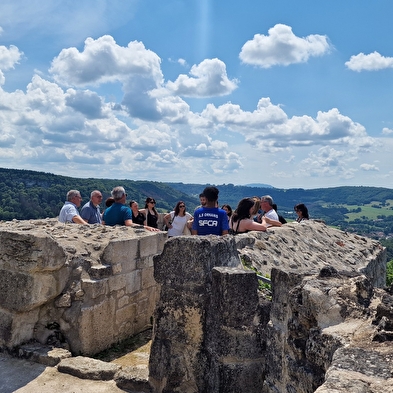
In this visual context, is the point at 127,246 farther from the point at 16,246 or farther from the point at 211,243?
the point at 211,243

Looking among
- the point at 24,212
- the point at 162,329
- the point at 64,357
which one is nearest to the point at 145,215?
the point at 64,357

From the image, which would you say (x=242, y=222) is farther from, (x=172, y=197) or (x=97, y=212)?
(x=172, y=197)

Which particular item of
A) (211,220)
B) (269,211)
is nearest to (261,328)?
(211,220)

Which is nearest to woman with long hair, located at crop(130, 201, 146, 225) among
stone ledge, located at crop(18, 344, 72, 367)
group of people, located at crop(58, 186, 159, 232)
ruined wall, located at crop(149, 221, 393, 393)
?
group of people, located at crop(58, 186, 159, 232)

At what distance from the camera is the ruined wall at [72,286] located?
5441mm

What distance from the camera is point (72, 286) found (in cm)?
584

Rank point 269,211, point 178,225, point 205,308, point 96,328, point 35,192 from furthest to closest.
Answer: point 35,192 < point 269,211 < point 178,225 < point 96,328 < point 205,308

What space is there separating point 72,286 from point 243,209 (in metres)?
3.13

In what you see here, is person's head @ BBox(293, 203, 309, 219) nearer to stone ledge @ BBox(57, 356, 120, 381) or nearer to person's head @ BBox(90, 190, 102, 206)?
person's head @ BBox(90, 190, 102, 206)

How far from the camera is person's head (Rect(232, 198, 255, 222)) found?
24.3 feet

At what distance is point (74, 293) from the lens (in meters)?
5.81

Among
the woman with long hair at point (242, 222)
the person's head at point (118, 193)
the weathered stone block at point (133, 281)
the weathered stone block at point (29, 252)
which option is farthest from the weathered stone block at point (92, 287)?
the woman with long hair at point (242, 222)

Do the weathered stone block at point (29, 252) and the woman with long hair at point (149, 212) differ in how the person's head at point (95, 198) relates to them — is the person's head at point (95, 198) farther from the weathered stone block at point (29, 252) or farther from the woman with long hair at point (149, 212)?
the weathered stone block at point (29, 252)

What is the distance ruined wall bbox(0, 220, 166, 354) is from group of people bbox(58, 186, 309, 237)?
0.92 meters
